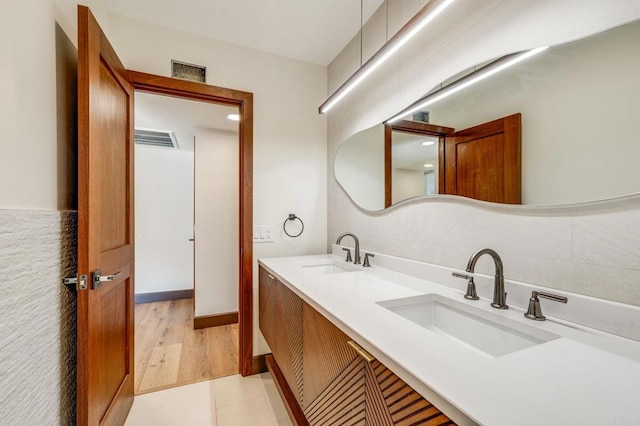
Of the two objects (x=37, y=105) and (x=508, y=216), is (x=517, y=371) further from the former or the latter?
(x=37, y=105)

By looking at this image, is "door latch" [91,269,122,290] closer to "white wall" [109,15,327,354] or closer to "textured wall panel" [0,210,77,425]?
"textured wall panel" [0,210,77,425]

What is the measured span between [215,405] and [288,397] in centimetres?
54

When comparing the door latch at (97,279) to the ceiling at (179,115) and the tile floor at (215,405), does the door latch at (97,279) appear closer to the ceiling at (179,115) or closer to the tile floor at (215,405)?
the tile floor at (215,405)

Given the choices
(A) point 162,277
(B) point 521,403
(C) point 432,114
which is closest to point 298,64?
(C) point 432,114

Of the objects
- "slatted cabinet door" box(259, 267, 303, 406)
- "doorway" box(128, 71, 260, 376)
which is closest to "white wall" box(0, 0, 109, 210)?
"doorway" box(128, 71, 260, 376)

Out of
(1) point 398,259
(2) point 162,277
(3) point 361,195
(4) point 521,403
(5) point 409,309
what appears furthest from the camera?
(2) point 162,277

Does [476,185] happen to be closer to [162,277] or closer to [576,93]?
[576,93]

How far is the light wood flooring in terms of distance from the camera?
214cm

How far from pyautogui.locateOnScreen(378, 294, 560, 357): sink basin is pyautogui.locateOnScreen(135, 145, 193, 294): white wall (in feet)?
12.6

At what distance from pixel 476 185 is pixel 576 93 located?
44 centimetres

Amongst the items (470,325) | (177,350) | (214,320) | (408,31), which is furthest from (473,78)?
(214,320)

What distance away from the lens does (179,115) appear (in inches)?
113

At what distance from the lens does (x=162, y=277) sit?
13.2ft

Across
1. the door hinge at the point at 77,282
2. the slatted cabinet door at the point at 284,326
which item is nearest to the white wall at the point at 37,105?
the door hinge at the point at 77,282
